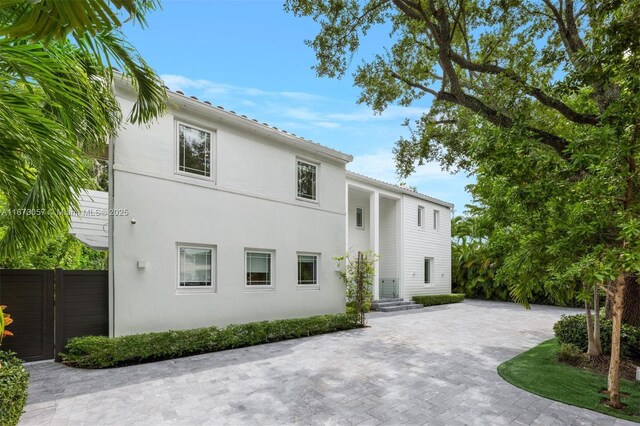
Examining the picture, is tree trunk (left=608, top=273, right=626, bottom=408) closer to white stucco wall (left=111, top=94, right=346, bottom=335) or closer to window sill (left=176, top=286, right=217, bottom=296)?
white stucco wall (left=111, top=94, right=346, bottom=335)

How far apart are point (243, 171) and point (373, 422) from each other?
7.42m

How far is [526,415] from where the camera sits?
4855 mm

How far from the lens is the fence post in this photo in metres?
7.22

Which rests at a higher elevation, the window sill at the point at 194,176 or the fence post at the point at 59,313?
the window sill at the point at 194,176

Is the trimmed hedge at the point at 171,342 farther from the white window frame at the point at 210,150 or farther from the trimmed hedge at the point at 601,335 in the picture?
the trimmed hedge at the point at 601,335

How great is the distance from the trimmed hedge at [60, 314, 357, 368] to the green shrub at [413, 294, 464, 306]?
10.2 meters

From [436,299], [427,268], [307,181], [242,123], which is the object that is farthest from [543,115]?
[427,268]

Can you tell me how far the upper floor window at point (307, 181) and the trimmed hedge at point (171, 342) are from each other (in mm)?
4176

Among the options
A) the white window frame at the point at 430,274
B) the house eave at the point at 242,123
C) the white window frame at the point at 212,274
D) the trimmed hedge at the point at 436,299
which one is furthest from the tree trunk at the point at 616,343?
the white window frame at the point at 430,274

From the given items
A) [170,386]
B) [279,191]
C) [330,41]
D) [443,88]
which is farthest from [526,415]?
[330,41]

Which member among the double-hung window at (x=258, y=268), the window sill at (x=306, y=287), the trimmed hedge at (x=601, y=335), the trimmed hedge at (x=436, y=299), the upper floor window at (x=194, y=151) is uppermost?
the upper floor window at (x=194, y=151)

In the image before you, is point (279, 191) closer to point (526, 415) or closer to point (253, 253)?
point (253, 253)

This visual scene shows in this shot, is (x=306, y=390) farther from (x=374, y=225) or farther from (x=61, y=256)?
(x=61, y=256)

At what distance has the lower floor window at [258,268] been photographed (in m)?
10.0
